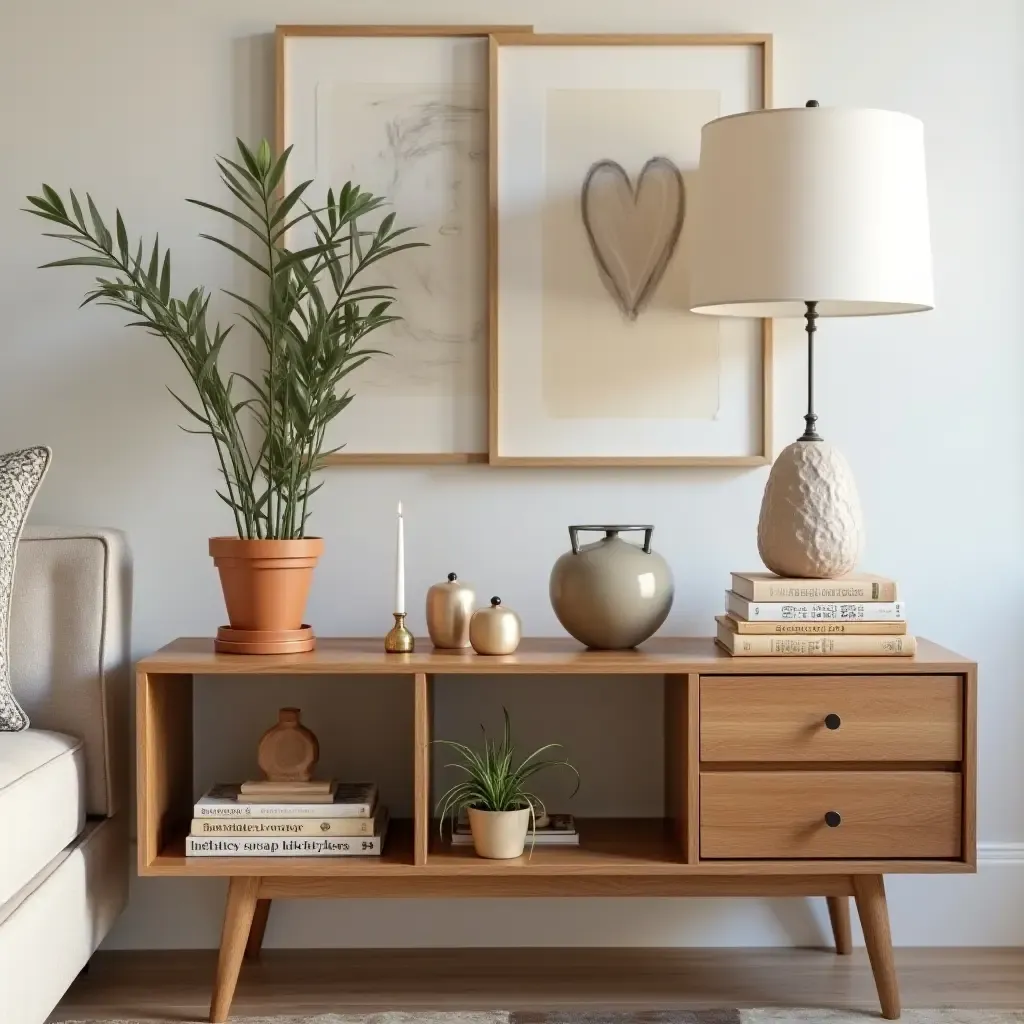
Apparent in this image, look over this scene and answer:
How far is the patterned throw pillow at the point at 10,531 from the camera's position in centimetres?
203

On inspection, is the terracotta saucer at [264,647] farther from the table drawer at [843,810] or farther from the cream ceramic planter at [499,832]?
the table drawer at [843,810]

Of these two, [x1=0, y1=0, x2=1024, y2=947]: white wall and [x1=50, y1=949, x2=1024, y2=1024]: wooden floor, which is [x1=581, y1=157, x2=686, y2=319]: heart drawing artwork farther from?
[x1=50, y1=949, x2=1024, y2=1024]: wooden floor

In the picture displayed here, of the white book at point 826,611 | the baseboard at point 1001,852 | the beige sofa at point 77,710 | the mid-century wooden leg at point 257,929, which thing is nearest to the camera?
the beige sofa at point 77,710

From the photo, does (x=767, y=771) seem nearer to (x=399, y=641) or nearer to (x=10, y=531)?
(x=399, y=641)

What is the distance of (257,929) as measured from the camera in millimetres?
2381

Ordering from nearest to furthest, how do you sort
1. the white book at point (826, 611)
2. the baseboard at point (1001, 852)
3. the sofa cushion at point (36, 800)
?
the sofa cushion at point (36, 800)
the white book at point (826, 611)
the baseboard at point (1001, 852)

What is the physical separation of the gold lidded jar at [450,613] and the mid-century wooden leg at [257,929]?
63cm

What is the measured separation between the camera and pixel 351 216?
2109 millimetres

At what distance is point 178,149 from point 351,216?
1.64 feet

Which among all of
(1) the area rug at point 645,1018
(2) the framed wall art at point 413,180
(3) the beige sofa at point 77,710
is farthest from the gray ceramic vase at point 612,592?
(3) the beige sofa at point 77,710

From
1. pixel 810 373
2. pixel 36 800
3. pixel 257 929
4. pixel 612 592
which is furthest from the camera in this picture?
pixel 257 929

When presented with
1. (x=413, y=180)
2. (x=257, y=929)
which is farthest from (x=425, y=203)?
(x=257, y=929)

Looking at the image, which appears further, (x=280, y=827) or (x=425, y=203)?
(x=425, y=203)

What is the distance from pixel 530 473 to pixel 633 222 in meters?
0.51
